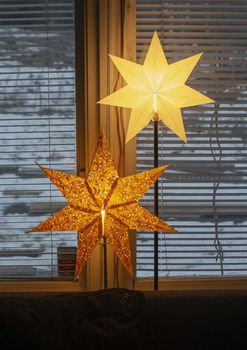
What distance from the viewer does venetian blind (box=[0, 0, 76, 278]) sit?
2.04 meters

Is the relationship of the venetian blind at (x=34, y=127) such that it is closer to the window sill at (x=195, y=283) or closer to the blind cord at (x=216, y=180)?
the window sill at (x=195, y=283)

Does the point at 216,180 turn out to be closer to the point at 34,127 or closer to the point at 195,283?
the point at 195,283

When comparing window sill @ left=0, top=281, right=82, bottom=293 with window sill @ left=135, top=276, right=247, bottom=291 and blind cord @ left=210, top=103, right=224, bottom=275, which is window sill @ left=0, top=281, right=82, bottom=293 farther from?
blind cord @ left=210, top=103, right=224, bottom=275

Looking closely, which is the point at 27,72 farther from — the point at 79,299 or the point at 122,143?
the point at 79,299

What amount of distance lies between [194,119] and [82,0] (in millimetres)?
769

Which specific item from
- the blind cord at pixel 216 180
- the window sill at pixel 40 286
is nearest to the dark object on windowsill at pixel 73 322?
the window sill at pixel 40 286

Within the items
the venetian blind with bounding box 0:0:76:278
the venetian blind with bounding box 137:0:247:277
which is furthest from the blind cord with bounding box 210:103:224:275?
the venetian blind with bounding box 0:0:76:278

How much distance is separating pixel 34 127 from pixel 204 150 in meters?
0.82

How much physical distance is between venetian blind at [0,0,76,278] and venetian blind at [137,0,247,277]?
36 centimetres

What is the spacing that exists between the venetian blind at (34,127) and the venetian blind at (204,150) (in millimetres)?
362

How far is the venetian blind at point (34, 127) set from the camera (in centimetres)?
204

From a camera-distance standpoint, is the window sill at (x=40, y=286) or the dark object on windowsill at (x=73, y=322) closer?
the dark object on windowsill at (x=73, y=322)

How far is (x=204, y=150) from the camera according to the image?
6.87ft

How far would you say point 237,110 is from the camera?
2.08 m
